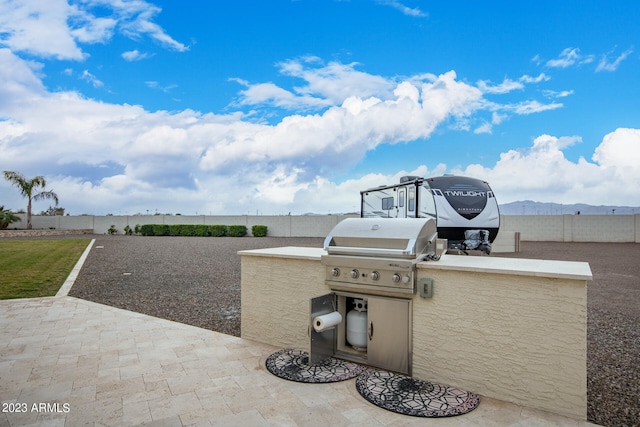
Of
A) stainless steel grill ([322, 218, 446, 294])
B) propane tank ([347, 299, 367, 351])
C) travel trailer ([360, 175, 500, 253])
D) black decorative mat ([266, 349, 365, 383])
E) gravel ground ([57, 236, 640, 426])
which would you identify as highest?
travel trailer ([360, 175, 500, 253])

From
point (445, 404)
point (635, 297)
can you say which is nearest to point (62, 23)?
point (445, 404)

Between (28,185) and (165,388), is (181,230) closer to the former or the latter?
(28,185)

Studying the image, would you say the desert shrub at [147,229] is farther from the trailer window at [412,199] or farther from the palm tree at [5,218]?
the trailer window at [412,199]

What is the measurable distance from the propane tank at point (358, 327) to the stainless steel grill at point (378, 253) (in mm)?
271

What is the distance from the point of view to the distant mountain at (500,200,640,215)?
20.5 meters

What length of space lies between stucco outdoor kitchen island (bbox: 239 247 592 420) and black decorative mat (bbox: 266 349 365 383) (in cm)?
55

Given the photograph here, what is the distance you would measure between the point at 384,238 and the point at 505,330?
1.09 meters

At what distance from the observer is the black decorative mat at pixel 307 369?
324 cm

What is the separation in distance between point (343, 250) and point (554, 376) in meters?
1.74

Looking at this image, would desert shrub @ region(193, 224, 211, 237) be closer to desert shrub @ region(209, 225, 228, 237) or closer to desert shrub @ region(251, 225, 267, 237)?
desert shrub @ region(209, 225, 228, 237)

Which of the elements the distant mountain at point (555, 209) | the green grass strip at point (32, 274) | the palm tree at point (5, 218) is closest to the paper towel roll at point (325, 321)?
the green grass strip at point (32, 274)

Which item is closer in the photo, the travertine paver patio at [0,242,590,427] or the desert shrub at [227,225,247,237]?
the travertine paver patio at [0,242,590,427]

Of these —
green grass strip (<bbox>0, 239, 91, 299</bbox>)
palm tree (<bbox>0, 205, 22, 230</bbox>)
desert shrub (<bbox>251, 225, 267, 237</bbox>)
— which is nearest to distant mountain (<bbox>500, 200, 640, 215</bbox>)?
desert shrub (<bbox>251, 225, 267, 237</bbox>)

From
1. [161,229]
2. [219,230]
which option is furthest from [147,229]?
[219,230]
